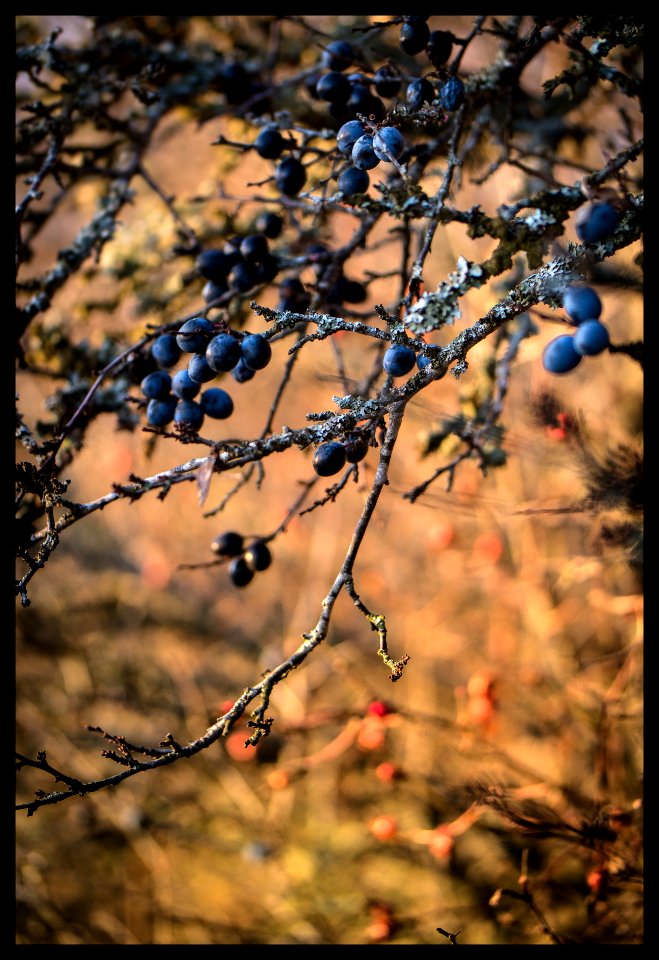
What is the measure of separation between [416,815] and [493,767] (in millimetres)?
489

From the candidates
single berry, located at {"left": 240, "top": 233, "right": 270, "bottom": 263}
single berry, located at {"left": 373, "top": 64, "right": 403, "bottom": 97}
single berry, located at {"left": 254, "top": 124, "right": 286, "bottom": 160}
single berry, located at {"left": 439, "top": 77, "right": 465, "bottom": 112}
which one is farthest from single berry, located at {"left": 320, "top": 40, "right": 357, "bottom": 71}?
single berry, located at {"left": 240, "top": 233, "right": 270, "bottom": 263}

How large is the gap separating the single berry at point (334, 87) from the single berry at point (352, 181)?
277 millimetres

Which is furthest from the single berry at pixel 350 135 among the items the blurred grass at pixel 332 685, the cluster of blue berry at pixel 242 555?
the blurred grass at pixel 332 685

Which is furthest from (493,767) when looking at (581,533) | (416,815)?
(581,533)

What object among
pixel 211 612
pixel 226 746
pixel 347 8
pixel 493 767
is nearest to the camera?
pixel 347 8

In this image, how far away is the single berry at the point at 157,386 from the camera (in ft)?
4.53

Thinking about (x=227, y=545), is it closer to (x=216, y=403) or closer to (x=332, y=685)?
(x=216, y=403)

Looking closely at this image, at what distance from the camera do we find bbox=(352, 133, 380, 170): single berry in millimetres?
1092

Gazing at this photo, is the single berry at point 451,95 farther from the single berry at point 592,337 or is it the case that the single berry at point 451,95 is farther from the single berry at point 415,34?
the single berry at point 592,337

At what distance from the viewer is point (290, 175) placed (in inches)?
58.4

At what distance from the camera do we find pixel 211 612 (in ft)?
14.4

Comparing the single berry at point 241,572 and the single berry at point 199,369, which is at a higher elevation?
the single berry at point 199,369

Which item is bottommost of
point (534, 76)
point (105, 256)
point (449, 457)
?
point (449, 457)
